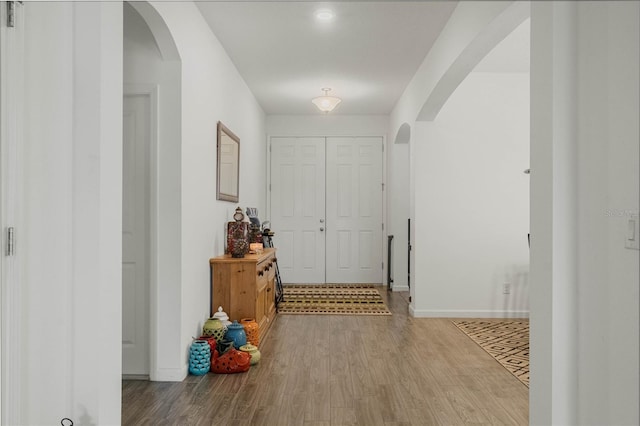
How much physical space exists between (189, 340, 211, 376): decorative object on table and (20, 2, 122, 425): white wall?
43.4 inches

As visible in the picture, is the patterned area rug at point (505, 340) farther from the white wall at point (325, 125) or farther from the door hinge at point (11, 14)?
the white wall at point (325, 125)

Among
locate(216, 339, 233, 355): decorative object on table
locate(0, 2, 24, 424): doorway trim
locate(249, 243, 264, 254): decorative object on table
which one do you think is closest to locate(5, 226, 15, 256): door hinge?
locate(0, 2, 24, 424): doorway trim

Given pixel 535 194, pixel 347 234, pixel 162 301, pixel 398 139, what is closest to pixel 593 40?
pixel 535 194

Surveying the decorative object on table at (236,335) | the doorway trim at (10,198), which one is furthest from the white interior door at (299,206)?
the doorway trim at (10,198)

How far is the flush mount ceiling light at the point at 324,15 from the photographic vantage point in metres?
3.15

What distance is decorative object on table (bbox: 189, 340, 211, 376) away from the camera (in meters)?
2.83

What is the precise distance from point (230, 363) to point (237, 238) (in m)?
1.02

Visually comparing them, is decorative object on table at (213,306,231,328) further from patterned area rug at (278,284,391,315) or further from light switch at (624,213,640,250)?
light switch at (624,213,640,250)

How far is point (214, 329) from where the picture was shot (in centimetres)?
308

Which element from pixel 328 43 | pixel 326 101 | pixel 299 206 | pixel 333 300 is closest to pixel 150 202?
pixel 328 43

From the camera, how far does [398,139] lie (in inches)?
236

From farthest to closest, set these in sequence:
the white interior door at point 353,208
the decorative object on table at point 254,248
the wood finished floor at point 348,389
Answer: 1. the white interior door at point 353,208
2. the decorative object on table at point 254,248
3. the wood finished floor at point 348,389

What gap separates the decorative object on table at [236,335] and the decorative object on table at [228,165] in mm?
1052

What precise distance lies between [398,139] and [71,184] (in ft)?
15.8
